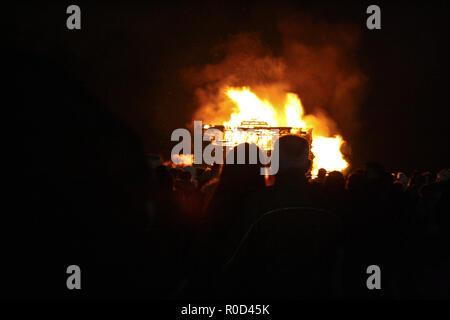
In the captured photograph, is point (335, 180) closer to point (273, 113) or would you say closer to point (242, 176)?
point (242, 176)

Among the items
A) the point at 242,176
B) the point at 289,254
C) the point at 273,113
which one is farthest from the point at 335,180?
the point at 273,113

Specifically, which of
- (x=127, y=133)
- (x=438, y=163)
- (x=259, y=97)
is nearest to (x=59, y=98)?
(x=127, y=133)

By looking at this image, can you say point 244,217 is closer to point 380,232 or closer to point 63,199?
point 380,232

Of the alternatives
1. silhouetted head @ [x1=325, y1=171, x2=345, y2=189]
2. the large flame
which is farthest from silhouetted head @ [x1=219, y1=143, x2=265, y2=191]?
the large flame

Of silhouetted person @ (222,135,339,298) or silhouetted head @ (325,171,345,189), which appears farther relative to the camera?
silhouetted head @ (325,171,345,189)

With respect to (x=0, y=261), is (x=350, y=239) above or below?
below

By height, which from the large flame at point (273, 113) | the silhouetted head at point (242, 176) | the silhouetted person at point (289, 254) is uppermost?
the large flame at point (273, 113)

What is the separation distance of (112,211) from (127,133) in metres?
0.15

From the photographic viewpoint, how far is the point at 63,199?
30.9 inches

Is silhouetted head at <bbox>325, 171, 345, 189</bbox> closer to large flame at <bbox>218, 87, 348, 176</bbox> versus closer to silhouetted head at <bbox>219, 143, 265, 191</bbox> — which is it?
silhouetted head at <bbox>219, 143, 265, 191</bbox>

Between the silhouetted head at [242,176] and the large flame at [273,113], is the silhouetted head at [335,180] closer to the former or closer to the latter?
the silhouetted head at [242,176]

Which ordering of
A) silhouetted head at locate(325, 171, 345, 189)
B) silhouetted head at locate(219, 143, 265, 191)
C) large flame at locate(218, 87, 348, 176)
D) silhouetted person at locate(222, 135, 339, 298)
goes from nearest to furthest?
silhouetted person at locate(222, 135, 339, 298) < silhouetted head at locate(219, 143, 265, 191) < silhouetted head at locate(325, 171, 345, 189) < large flame at locate(218, 87, 348, 176)

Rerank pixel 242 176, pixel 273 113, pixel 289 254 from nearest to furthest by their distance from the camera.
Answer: pixel 289 254 < pixel 242 176 < pixel 273 113

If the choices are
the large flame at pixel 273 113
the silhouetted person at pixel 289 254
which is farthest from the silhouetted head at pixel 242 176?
the large flame at pixel 273 113
